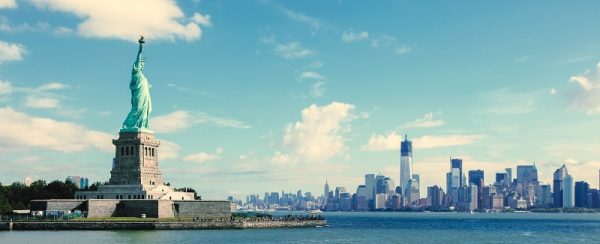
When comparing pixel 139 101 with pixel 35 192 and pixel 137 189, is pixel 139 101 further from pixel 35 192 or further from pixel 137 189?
pixel 35 192

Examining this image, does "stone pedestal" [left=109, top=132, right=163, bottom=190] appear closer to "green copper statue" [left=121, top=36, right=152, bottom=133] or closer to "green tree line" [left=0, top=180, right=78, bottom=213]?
"green copper statue" [left=121, top=36, right=152, bottom=133]

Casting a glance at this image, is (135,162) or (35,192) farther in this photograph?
(35,192)

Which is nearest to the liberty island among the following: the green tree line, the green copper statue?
the green copper statue

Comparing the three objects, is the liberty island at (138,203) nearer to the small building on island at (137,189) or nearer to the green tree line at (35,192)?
the small building on island at (137,189)

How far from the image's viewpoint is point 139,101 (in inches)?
5020

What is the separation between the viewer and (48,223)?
352ft

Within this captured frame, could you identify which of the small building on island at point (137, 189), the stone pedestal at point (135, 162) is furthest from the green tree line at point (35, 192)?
the stone pedestal at point (135, 162)

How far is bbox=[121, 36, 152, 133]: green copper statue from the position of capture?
126 metres

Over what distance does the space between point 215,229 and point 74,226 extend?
19679mm

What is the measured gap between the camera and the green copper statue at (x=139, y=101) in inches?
4975

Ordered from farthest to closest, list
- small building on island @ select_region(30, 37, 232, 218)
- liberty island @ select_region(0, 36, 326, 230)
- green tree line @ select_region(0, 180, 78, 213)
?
green tree line @ select_region(0, 180, 78, 213), small building on island @ select_region(30, 37, 232, 218), liberty island @ select_region(0, 36, 326, 230)

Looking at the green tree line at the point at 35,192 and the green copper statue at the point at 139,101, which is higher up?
the green copper statue at the point at 139,101

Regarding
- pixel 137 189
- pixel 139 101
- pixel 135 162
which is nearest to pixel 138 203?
pixel 137 189

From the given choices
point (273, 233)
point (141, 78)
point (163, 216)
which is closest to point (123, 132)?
point (141, 78)
